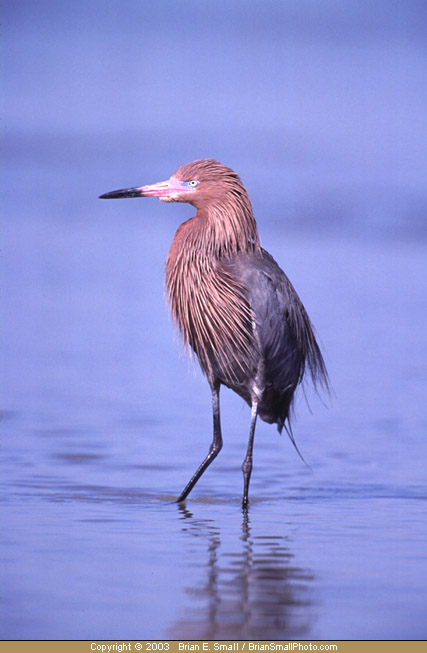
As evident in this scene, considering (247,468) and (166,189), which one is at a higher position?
(166,189)

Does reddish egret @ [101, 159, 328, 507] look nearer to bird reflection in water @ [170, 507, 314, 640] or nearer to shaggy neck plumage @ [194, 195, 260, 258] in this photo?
shaggy neck plumage @ [194, 195, 260, 258]

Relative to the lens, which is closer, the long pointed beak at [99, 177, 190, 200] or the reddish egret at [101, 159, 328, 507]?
the reddish egret at [101, 159, 328, 507]

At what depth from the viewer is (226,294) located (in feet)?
20.8

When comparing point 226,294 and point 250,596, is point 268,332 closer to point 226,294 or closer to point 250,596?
point 226,294

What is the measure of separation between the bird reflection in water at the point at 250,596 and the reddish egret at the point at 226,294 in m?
1.49

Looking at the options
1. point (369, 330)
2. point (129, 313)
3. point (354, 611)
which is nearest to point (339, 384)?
point (369, 330)

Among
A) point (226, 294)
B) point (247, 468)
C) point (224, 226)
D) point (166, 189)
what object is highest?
point (166, 189)

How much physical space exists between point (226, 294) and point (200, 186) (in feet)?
2.38

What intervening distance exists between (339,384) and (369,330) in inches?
98.1

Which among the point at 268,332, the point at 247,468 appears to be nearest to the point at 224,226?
the point at 268,332

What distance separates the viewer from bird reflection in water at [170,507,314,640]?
3.62m

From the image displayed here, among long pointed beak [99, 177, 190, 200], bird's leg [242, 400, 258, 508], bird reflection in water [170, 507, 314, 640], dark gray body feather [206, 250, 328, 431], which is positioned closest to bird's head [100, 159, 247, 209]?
long pointed beak [99, 177, 190, 200]

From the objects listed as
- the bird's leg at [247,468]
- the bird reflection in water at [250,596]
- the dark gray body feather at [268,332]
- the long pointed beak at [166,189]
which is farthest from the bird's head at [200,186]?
the bird reflection in water at [250,596]
